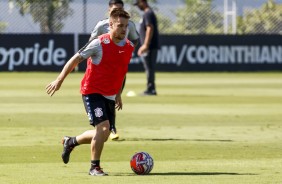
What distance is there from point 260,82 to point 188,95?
6.54 m

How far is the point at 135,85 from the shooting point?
29.1 m

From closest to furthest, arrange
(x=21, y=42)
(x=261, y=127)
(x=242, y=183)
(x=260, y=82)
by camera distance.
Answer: (x=242, y=183) < (x=261, y=127) < (x=260, y=82) < (x=21, y=42)

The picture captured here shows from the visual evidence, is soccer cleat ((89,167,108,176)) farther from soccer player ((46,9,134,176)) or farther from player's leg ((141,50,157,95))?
player's leg ((141,50,157,95))

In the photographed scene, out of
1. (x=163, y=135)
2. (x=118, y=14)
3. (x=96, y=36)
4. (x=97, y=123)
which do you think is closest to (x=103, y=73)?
(x=97, y=123)

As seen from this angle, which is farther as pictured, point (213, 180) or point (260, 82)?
point (260, 82)

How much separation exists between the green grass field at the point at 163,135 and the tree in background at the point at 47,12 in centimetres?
976

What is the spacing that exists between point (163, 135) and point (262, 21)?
2522 cm

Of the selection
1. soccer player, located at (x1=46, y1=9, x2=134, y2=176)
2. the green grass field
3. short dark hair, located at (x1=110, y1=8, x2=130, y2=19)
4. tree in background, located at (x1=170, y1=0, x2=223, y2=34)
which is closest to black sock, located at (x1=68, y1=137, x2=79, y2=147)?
the green grass field

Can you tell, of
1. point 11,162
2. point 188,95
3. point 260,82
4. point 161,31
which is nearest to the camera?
point 11,162

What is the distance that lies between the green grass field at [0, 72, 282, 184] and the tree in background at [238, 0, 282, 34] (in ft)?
38.6

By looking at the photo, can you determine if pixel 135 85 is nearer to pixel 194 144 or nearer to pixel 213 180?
pixel 194 144

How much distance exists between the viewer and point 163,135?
1558 centimetres

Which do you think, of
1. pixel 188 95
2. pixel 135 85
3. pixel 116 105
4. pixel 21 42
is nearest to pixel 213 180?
pixel 116 105

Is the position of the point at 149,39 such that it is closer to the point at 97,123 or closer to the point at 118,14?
the point at 97,123
